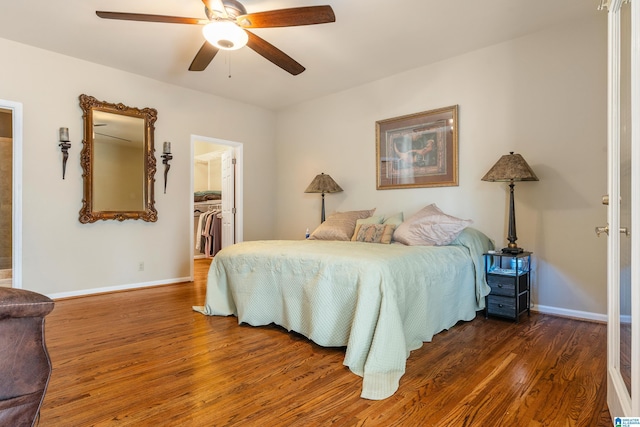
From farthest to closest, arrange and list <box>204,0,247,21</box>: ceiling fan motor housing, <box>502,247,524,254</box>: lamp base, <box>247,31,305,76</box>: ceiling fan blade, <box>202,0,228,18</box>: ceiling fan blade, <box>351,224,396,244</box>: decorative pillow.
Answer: <box>351,224,396,244</box>: decorative pillow
<box>502,247,524,254</box>: lamp base
<box>247,31,305,76</box>: ceiling fan blade
<box>204,0,247,21</box>: ceiling fan motor housing
<box>202,0,228,18</box>: ceiling fan blade

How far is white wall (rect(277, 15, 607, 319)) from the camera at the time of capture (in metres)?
2.94

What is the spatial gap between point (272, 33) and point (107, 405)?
3.13 m

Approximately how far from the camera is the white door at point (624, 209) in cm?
113

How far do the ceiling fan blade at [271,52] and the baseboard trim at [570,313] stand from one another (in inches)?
124

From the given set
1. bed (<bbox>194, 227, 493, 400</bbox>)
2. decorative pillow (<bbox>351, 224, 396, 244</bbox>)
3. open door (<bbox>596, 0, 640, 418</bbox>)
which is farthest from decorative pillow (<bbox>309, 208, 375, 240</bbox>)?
open door (<bbox>596, 0, 640, 418</bbox>)

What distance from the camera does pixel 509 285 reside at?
2.92m

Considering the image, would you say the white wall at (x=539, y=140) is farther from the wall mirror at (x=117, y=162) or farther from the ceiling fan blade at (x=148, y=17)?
the wall mirror at (x=117, y=162)

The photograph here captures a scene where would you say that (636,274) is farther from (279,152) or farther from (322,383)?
(279,152)

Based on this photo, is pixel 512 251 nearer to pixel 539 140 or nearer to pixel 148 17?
pixel 539 140

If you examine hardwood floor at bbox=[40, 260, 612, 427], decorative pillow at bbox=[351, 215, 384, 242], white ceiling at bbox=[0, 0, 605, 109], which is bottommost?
hardwood floor at bbox=[40, 260, 612, 427]

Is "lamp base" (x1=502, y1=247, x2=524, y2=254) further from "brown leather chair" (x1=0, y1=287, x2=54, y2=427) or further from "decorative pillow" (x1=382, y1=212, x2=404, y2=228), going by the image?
"brown leather chair" (x1=0, y1=287, x2=54, y2=427)

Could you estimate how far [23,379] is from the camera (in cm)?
100

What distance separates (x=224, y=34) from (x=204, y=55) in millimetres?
541

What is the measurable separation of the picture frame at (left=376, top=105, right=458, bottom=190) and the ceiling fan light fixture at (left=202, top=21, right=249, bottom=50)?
2.24 metres
